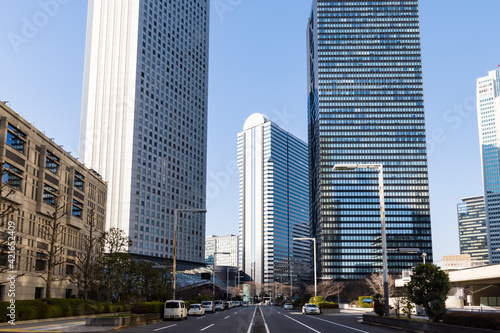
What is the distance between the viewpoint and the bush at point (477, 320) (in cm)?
2295

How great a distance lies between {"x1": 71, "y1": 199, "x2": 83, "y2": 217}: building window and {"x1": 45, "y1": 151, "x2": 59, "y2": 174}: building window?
9.03 meters

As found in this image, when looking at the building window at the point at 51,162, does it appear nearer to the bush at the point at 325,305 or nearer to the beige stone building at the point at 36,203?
the beige stone building at the point at 36,203

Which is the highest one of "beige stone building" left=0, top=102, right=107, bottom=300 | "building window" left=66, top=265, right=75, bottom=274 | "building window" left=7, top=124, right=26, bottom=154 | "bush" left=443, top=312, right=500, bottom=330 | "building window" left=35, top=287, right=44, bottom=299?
"building window" left=7, top=124, right=26, bottom=154

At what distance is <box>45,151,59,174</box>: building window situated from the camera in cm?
→ 7438

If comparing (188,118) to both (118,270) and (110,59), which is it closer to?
(110,59)

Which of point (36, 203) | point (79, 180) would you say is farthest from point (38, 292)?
point (79, 180)

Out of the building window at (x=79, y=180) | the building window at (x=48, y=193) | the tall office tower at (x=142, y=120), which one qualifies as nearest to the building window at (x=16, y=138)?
the building window at (x=48, y=193)

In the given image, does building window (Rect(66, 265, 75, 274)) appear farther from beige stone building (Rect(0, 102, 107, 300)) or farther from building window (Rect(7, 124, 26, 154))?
building window (Rect(7, 124, 26, 154))

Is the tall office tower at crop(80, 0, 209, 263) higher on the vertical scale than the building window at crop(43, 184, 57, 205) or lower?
higher

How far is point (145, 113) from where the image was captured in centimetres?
15175

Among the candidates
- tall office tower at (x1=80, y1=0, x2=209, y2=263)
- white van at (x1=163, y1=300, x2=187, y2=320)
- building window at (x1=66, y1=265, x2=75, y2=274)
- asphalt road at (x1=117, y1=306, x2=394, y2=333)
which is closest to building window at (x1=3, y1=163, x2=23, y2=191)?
building window at (x1=66, y1=265, x2=75, y2=274)

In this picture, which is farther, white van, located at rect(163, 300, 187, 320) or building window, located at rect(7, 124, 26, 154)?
building window, located at rect(7, 124, 26, 154)

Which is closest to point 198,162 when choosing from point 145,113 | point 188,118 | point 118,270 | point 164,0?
point 188,118

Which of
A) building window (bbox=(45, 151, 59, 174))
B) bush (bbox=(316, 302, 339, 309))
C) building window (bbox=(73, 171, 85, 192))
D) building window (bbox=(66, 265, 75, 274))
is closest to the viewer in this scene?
bush (bbox=(316, 302, 339, 309))
